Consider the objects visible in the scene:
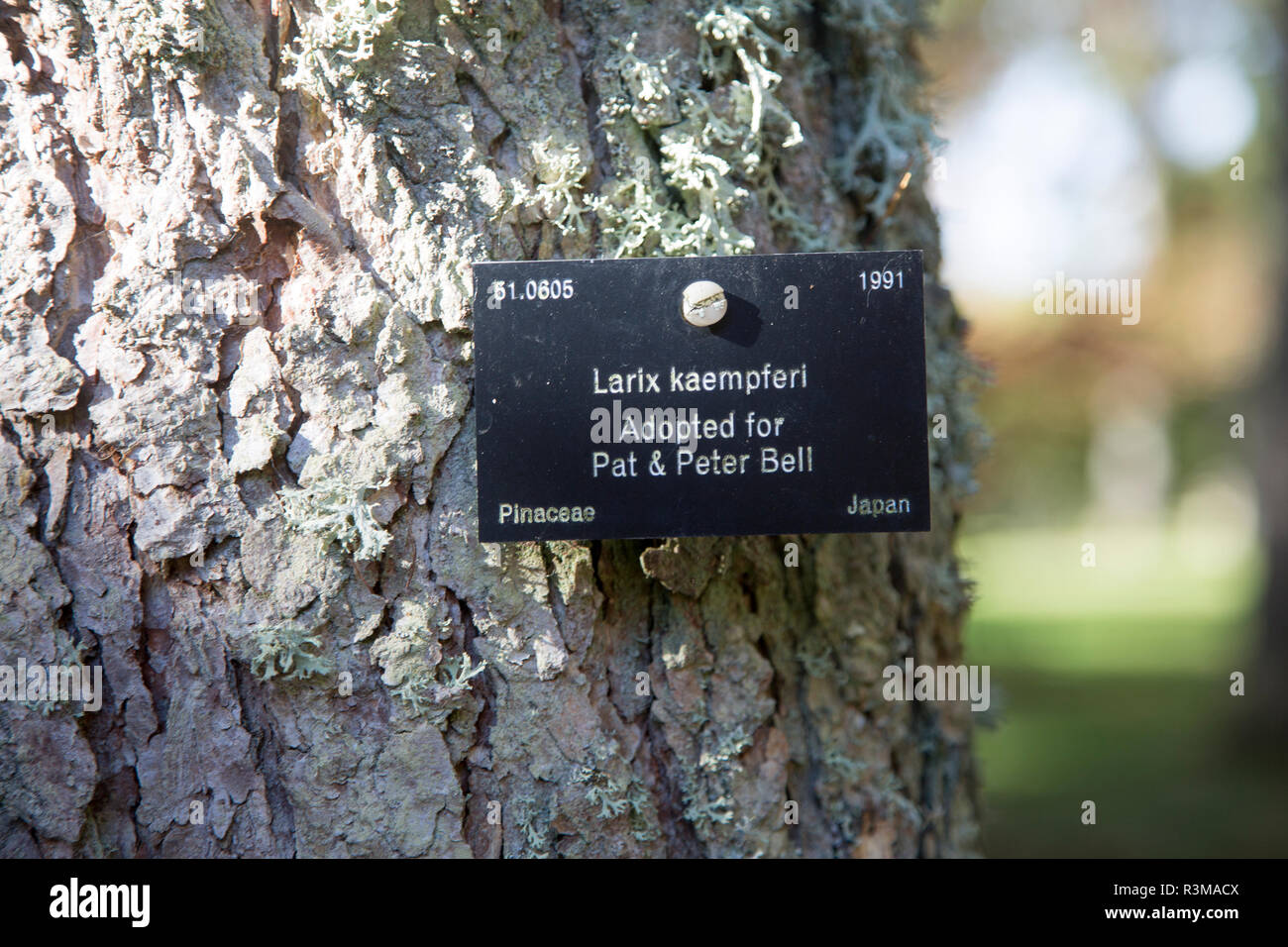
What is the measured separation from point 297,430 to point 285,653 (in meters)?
0.35

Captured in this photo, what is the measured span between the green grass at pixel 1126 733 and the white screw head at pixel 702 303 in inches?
37.2

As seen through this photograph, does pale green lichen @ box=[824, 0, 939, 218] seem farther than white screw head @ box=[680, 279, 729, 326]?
Yes

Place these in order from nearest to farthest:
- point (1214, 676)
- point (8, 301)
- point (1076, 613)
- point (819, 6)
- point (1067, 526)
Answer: point (8, 301)
point (819, 6)
point (1214, 676)
point (1076, 613)
point (1067, 526)

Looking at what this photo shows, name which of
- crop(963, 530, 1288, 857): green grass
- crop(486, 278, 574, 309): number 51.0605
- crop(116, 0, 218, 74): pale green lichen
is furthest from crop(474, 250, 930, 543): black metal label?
crop(963, 530, 1288, 857): green grass

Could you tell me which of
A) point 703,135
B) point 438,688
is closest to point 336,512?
point 438,688

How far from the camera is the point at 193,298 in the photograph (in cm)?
130

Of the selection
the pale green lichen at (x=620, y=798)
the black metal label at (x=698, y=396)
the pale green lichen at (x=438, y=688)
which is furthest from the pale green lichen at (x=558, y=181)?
the pale green lichen at (x=620, y=798)

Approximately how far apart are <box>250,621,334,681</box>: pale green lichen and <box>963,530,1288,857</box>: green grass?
136 centimetres

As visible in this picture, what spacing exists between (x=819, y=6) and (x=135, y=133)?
49.0 inches

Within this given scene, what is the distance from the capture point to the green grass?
386 centimetres

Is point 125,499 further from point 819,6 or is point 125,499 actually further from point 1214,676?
point 1214,676

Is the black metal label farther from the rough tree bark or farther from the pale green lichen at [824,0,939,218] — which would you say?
the pale green lichen at [824,0,939,218]

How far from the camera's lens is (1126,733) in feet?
17.2
